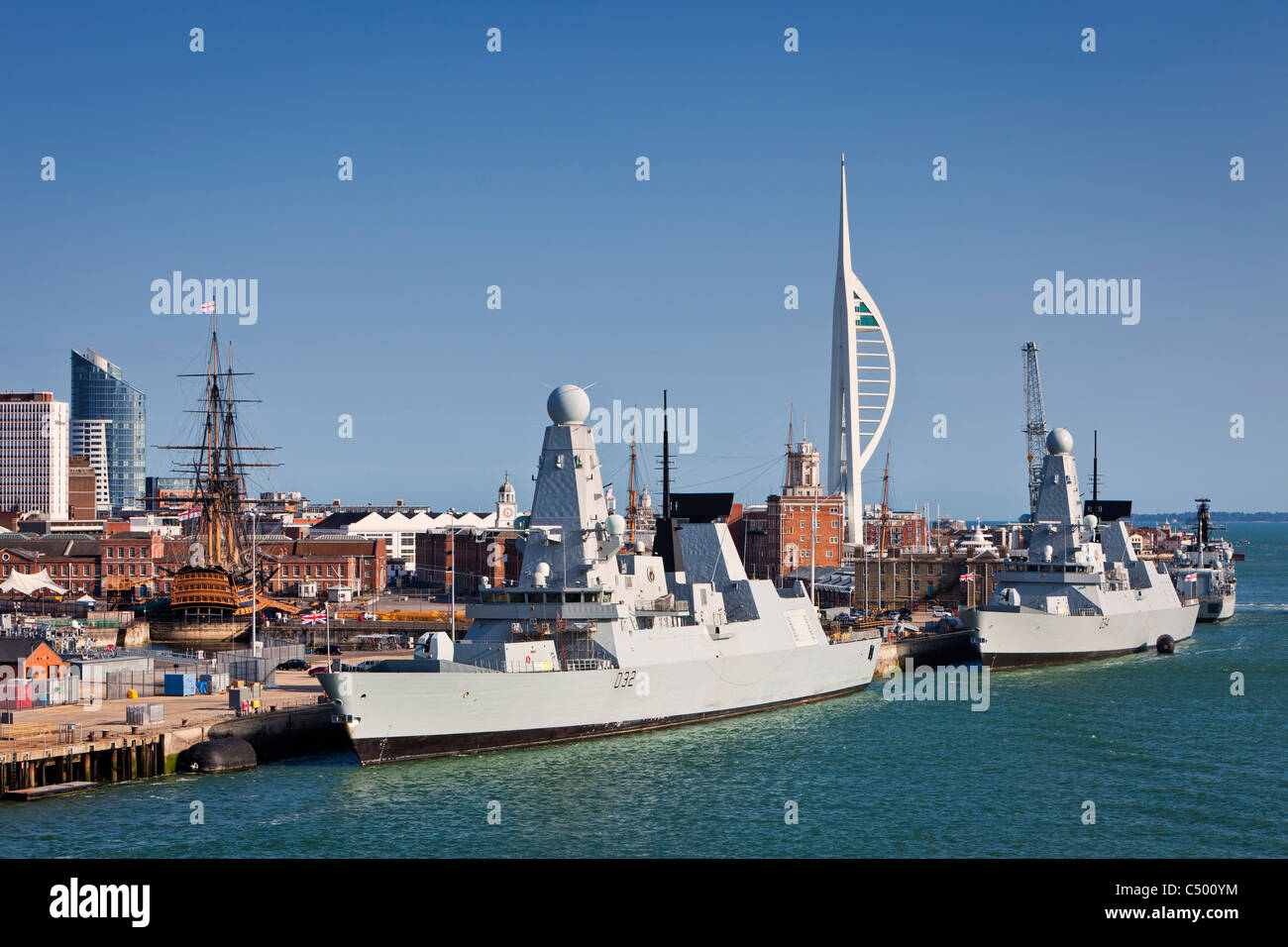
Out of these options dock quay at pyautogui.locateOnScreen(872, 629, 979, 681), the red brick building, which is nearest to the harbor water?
dock quay at pyautogui.locateOnScreen(872, 629, 979, 681)

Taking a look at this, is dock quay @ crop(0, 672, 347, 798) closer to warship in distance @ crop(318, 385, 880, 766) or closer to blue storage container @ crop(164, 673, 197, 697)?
blue storage container @ crop(164, 673, 197, 697)

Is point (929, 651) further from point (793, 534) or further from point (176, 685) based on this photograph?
point (793, 534)

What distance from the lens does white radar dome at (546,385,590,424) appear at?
127 ft

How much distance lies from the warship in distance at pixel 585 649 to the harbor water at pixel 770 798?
0.97 metres

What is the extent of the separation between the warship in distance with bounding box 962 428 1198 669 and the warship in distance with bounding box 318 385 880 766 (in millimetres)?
12016

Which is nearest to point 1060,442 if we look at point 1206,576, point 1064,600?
point 1064,600

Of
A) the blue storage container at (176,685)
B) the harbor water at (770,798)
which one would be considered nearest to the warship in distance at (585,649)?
the harbor water at (770,798)

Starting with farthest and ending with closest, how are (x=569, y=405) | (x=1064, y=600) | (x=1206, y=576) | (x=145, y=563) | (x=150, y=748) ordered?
1. (x=145, y=563)
2. (x=1206, y=576)
3. (x=1064, y=600)
4. (x=569, y=405)
5. (x=150, y=748)

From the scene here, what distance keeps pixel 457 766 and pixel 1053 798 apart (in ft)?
48.4

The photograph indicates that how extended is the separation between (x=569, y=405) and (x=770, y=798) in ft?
47.7

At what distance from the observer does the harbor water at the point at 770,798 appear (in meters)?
25.1

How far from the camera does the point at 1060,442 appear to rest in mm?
62969
